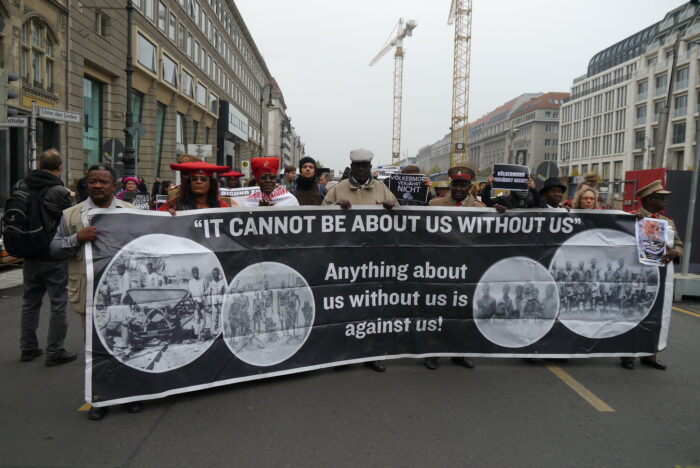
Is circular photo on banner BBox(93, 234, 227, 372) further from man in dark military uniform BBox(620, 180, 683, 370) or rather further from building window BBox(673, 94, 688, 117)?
building window BBox(673, 94, 688, 117)

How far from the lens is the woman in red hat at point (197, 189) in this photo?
4789mm

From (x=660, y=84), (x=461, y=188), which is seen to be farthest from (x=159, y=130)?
(x=660, y=84)

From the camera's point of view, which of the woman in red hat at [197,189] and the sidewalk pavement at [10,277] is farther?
the sidewalk pavement at [10,277]

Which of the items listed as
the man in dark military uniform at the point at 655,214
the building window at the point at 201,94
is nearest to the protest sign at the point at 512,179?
the man in dark military uniform at the point at 655,214

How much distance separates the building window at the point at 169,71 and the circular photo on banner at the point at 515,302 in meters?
31.9

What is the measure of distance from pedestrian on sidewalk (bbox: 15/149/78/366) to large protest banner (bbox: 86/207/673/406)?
141 centimetres

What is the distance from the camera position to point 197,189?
4.80 m

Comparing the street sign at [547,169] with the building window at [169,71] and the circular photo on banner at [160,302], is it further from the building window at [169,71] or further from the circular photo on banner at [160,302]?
the building window at [169,71]

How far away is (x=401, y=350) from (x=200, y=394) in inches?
70.2

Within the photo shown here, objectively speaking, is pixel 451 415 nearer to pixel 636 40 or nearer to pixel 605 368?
pixel 605 368

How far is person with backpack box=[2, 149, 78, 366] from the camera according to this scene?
4.99 m

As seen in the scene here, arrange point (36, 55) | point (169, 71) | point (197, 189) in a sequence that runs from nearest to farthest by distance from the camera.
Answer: point (197, 189), point (36, 55), point (169, 71)

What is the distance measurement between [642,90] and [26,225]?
8501cm

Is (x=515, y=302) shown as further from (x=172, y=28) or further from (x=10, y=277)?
(x=172, y=28)
